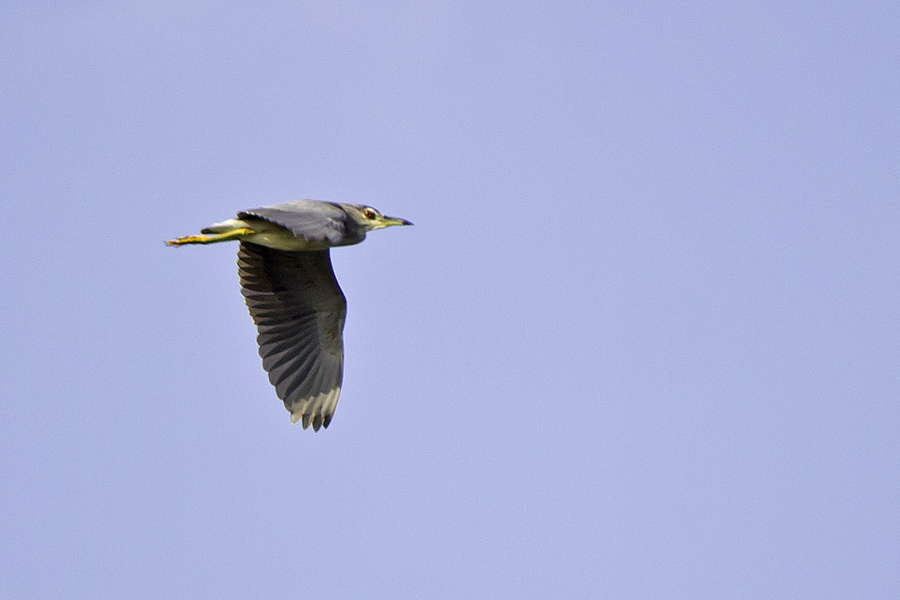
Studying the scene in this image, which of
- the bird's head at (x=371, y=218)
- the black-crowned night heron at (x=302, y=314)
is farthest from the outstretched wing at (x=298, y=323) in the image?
the bird's head at (x=371, y=218)

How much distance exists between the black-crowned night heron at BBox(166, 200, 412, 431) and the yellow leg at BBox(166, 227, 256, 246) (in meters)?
0.68

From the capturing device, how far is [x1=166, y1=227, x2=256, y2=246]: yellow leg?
454 inches

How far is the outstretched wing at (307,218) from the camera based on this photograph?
1059cm

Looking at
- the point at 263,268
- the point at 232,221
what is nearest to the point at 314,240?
the point at 232,221

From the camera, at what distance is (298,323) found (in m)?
13.1

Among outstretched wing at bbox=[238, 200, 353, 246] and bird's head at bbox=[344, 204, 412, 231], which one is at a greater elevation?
bird's head at bbox=[344, 204, 412, 231]

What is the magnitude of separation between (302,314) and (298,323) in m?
0.11

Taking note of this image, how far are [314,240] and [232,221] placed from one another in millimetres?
1404

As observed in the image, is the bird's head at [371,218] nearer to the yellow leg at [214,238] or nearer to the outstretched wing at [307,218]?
the outstretched wing at [307,218]

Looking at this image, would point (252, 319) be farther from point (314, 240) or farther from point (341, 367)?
point (314, 240)

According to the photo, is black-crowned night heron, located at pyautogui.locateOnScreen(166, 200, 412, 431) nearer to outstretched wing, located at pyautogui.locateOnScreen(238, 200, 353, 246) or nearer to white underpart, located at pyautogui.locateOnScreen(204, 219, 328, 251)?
white underpart, located at pyautogui.locateOnScreen(204, 219, 328, 251)

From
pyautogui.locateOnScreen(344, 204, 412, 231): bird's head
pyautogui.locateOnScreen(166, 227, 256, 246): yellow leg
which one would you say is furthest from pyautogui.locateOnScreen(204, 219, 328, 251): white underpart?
pyautogui.locateOnScreen(344, 204, 412, 231): bird's head

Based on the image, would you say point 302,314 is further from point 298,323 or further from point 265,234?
point 265,234

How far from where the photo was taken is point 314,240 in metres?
10.7
